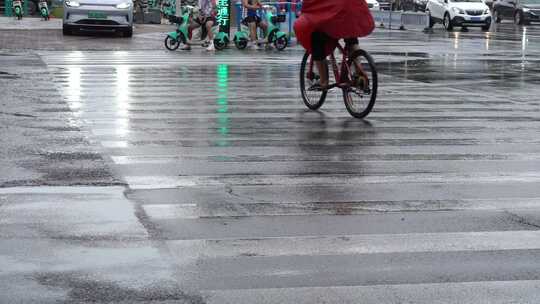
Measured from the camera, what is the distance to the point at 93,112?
42.3 ft

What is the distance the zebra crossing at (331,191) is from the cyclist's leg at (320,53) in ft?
1.45

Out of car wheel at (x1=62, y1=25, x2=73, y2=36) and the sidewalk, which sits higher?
car wheel at (x1=62, y1=25, x2=73, y2=36)

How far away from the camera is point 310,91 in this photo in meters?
14.0

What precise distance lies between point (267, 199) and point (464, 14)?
39742 millimetres

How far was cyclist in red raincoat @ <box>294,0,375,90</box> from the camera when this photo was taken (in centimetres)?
1261

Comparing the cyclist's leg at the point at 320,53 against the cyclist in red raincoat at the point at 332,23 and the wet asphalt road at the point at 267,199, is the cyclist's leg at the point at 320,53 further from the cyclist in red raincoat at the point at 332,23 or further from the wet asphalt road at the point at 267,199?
the wet asphalt road at the point at 267,199

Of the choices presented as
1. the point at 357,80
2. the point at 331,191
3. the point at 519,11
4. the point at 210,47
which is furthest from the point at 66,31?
the point at 519,11

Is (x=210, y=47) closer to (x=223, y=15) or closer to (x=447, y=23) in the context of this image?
(x=223, y=15)

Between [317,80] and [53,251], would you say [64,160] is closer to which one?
[53,251]

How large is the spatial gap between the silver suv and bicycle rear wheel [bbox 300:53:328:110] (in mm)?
18218

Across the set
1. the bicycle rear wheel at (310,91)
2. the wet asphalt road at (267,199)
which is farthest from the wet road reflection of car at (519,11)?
the bicycle rear wheel at (310,91)

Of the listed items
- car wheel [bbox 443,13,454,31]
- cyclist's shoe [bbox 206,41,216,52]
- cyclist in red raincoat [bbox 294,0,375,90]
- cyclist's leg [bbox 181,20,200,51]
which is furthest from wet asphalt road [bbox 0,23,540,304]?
car wheel [bbox 443,13,454,31]

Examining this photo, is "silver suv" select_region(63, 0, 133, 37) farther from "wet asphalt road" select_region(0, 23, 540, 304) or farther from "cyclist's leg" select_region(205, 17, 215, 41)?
"wet asphalt road" select_region(0, 23, 540, 304)

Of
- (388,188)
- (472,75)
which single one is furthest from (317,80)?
(472,75)
